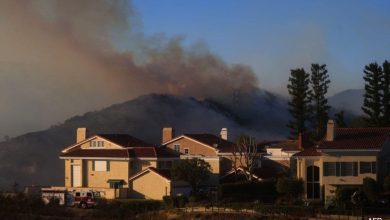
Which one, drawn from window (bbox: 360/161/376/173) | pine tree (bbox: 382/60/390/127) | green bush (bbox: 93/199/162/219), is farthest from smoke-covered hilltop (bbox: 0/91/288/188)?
window (bbox: 360/161/376/173)

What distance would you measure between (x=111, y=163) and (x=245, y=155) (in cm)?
1271

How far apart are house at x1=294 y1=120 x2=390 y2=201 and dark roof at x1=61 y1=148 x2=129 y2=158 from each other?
1945 cm

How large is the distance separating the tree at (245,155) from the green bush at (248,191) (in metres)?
5.39

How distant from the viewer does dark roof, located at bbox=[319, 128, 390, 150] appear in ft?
203

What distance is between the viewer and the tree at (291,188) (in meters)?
62.7

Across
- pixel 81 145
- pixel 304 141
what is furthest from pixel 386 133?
pixel 81 145

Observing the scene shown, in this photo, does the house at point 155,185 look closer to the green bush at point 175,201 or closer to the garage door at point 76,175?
the green bush at point 175,201

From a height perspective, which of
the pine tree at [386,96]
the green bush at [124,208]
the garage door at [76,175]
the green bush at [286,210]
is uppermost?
the pine tree at [386,96]

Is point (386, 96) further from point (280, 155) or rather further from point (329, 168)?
point (329, 168)

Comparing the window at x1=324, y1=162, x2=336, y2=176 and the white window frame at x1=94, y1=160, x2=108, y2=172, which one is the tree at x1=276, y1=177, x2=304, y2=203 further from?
the white window frame at x1=94, y1=160, x2=108, y2=172

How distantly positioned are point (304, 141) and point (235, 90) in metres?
69.1

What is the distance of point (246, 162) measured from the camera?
2960 inches

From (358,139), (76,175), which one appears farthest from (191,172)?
(76,175)

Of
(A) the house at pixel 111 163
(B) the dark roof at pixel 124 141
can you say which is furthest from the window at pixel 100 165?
(B) the dark roof at pixel 124 141
